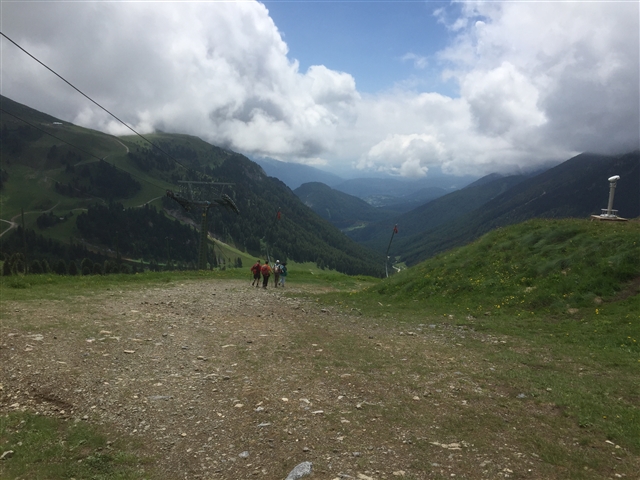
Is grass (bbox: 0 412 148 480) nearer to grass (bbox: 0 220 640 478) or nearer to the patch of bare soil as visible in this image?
the patch of bare soil

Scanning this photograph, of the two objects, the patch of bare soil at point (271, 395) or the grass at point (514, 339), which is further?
the grass at point (514, 339)

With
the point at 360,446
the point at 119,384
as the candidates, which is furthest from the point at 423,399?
the point at 119,384

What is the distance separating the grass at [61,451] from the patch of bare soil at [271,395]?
386mm

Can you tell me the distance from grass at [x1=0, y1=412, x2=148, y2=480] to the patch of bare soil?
0.39m

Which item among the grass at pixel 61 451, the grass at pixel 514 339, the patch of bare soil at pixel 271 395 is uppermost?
the grass at pixel 514 339

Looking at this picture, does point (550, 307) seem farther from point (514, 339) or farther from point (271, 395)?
point (271, 395)

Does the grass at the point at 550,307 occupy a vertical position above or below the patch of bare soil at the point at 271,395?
above

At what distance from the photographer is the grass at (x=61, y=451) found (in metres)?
7.54

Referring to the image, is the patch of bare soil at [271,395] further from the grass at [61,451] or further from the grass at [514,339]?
the grass at [61,451]

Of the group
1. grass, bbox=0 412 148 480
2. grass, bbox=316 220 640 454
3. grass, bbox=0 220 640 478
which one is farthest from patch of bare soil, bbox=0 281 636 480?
grass, bbox=316 220 640 454

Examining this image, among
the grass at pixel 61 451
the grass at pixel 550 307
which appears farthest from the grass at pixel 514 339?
the grass at pixel 61 451

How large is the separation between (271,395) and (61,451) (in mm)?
4837

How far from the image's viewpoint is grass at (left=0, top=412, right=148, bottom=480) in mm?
7543

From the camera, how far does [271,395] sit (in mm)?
10836
